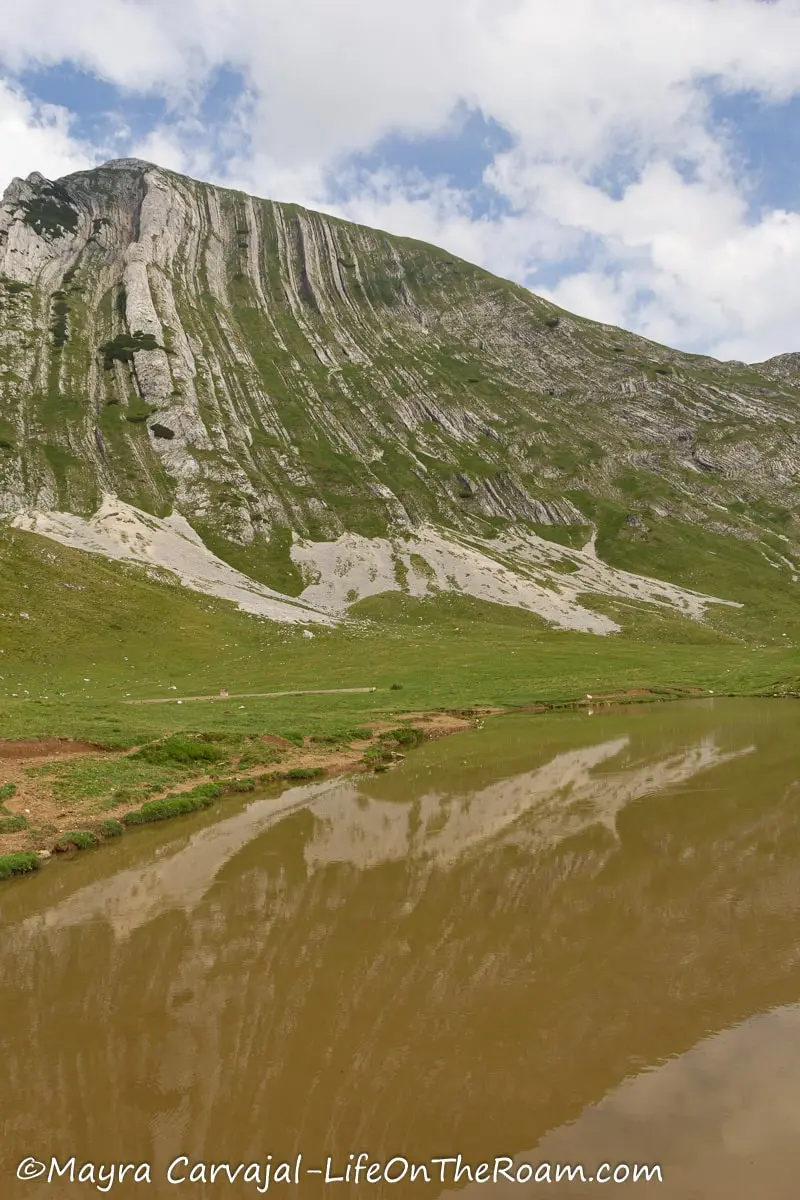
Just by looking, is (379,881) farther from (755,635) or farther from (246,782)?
(755,635)

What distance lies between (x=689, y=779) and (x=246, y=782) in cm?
1942

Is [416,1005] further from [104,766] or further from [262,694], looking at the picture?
[262,694]

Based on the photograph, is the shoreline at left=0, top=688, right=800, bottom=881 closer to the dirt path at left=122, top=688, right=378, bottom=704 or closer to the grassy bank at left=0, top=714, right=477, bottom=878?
the grassy bank at left=0, top=714, right=477, bottom=878

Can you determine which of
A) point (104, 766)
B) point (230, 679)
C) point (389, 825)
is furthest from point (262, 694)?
point (389, 825)

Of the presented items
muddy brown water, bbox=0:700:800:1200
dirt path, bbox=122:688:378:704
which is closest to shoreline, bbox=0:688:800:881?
muddy brown water, bbox=0:700:800:1200

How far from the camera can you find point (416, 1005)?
12.0m

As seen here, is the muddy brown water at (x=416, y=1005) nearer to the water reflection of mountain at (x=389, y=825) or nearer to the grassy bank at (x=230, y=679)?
the water reflection of mountain at (x=389, y=825)

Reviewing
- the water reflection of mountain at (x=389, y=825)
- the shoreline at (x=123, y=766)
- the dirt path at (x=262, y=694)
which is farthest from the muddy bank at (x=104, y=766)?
the dirt path at (x=262, y=694)

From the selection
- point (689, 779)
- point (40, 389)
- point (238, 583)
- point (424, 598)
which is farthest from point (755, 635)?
point (40, 389)

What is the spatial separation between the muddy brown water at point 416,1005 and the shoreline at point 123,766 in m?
1.79

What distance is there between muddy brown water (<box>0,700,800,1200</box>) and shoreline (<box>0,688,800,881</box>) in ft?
5.86

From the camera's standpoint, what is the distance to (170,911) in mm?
17109

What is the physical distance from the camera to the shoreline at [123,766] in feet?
75.3

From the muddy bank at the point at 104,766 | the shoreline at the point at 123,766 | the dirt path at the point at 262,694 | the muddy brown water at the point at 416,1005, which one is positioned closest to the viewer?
the muddy brown water at the point at 416,1005
